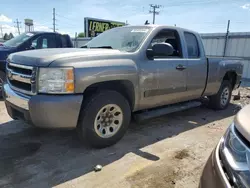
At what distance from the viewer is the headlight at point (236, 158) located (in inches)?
49.5

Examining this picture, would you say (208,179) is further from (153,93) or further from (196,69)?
(196,69)

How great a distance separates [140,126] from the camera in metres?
4.64

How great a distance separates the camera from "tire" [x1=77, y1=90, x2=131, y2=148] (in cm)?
→ 323

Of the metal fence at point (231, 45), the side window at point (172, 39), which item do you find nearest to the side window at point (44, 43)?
the side window at point (172, 39)

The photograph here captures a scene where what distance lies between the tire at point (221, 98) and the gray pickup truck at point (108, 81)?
1054mm

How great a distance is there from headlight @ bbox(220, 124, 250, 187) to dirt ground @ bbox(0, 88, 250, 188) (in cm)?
136

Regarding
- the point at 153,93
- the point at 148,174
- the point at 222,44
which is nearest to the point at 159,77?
the point at 153,93

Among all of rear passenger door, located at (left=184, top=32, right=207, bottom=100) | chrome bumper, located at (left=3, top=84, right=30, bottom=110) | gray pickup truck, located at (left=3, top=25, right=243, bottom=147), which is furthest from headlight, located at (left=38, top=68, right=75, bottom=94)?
rear passenger door, located at (left=184, top=32, right=207, bottom=100)

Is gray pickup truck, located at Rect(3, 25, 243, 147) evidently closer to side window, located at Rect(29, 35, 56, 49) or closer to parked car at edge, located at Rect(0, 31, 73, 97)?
parked car at edge, located at Rect(0, 31, 73, 97)

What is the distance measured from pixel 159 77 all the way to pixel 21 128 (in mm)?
2656

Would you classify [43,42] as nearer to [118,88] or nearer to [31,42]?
[31,42]

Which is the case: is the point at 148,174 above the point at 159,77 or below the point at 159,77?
below

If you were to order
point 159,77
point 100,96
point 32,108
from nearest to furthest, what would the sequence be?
point 32,108
point 100,96
point 159,77

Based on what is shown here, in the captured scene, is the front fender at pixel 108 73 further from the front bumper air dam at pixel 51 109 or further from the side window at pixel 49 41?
the side window at pixel 49 41
